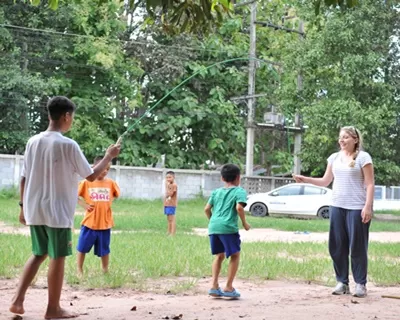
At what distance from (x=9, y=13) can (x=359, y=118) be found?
14726 millimetres

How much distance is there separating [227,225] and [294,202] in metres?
20.4

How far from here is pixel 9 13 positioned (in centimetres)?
3150

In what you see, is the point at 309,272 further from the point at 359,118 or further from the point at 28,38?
the point at 28,38

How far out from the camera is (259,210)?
2830cm

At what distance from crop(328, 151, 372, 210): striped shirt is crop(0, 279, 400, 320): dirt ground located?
0.95 metres

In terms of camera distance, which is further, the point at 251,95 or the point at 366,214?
the point at 251,95

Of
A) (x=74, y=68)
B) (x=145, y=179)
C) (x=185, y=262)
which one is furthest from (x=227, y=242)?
(x=74, y=68)

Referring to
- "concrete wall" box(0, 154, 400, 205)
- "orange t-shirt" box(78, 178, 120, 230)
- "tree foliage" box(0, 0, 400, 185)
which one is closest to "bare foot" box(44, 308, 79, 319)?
"orange t-shirt" box(78, 178, 120, 230)

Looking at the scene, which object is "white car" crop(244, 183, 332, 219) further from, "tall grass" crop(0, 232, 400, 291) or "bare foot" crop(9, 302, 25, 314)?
"bare foot" crop(9, 302, 25, 314)

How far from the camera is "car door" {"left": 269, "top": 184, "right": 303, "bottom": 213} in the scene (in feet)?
90.7

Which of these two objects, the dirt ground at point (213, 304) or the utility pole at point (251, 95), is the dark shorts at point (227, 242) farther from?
the utility pole at point (251, 95)

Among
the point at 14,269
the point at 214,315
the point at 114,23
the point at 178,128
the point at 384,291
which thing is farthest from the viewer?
the point at 178,128

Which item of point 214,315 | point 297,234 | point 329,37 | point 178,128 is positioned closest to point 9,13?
point 178,128

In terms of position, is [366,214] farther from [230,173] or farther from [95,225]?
[95,225]
